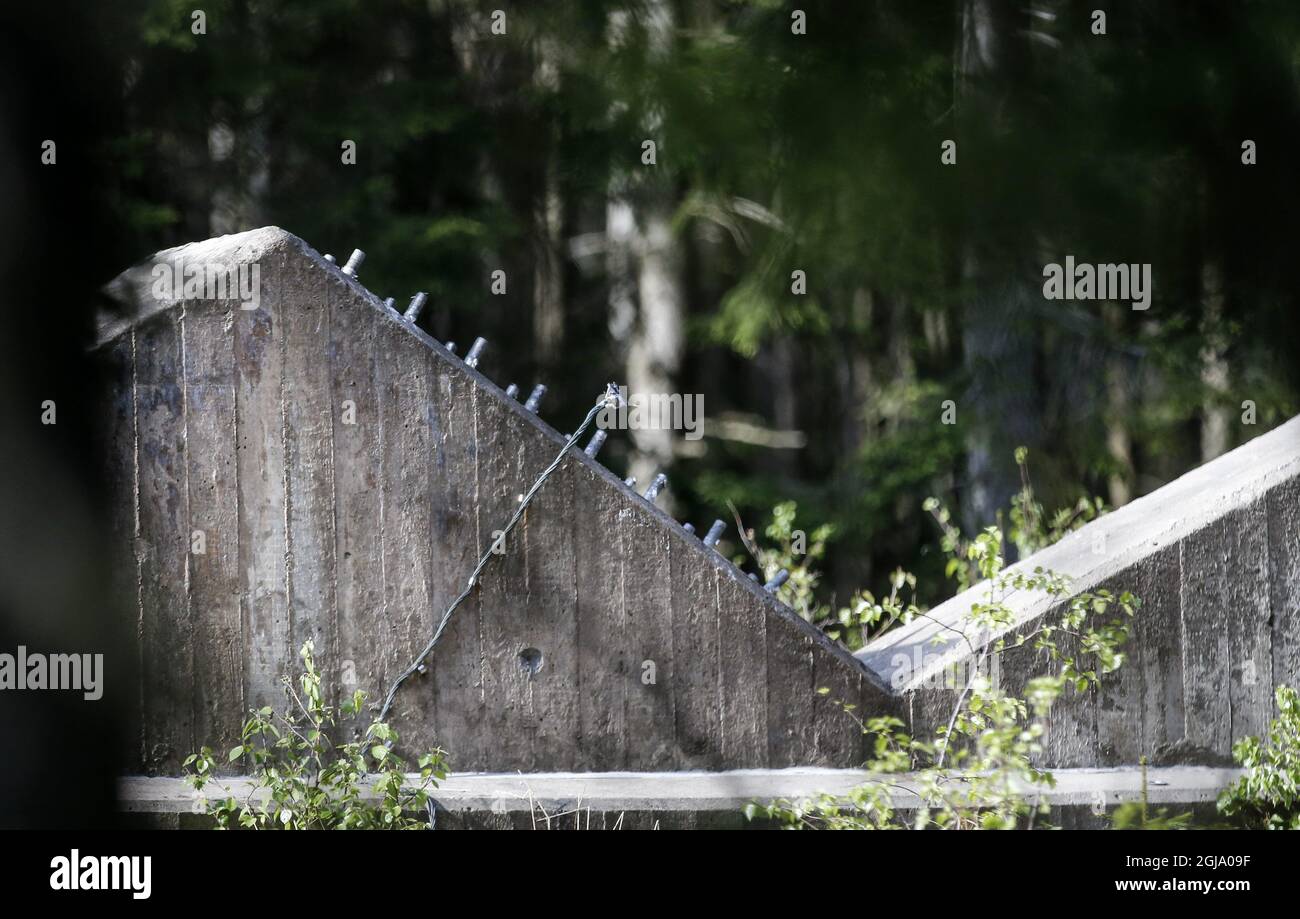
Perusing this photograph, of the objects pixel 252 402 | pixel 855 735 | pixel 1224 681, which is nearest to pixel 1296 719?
pixel 1224 681

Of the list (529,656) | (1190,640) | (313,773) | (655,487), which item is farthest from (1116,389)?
(313,773)

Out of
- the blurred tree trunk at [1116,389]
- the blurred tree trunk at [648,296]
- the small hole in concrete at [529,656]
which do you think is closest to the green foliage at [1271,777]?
the small hole in concrete at [529,656]

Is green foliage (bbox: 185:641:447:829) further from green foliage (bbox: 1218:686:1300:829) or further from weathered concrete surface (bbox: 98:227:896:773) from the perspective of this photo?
green foliage (bbox: 1218:686:1300:829)

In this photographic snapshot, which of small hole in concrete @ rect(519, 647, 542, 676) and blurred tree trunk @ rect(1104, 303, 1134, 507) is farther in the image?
blurred tree trunk @ rect(1104, 303, 1134, 507)

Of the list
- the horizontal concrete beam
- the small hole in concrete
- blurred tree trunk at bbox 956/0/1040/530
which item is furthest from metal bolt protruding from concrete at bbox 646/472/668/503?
blurred tree trunk at bbox 956/0/1040/530

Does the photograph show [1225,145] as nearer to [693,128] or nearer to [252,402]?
[693,128]

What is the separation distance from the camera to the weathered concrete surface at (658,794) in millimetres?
3889

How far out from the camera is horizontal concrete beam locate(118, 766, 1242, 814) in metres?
3.90

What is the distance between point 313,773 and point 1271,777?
125 inches

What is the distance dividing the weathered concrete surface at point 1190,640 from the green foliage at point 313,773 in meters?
1.75

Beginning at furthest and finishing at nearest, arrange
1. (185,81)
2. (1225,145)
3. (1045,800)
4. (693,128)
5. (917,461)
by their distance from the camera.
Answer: (917,461)
(185,81)
(1045,800)
(693,128)
(1225,145)

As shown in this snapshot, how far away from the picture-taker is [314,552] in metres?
4.02

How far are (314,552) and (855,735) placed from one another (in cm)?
197

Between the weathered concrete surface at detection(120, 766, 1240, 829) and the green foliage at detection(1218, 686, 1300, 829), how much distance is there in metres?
0.10
